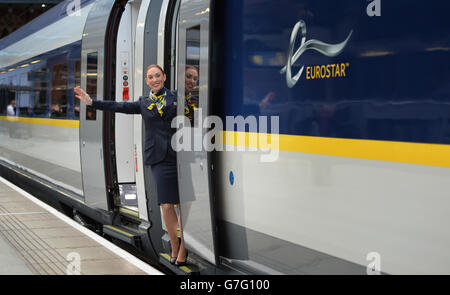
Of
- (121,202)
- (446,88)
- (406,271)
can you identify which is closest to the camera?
(446,88)

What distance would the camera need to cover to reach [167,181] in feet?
18.6

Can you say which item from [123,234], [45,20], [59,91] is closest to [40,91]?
[45,20]

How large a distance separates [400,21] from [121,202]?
200 inches

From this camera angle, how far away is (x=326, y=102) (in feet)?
12.1

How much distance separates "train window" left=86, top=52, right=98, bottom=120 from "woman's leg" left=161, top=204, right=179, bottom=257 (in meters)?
2.32

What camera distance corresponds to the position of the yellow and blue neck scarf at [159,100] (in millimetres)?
5605

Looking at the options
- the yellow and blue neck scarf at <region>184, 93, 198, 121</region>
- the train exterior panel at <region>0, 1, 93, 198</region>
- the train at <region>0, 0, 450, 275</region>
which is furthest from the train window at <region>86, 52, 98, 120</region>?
the yellow and blue neck scarf at <region>184, 93, 198, 121</region>

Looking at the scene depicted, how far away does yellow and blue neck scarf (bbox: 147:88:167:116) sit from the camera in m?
5.61

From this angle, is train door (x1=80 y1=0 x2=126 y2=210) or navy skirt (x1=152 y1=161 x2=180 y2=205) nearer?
navy skirt (x1=152 y1=161 x2=180 y2=205)

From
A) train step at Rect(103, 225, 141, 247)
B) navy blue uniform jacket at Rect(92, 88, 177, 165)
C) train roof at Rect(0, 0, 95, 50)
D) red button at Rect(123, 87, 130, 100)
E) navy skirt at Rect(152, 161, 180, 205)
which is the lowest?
train step at Rect(103, 225, 141, 247)

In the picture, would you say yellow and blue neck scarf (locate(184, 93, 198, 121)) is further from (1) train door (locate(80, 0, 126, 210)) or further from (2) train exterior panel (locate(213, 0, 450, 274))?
(1) train door (locate(80, 0, 126, 210))
